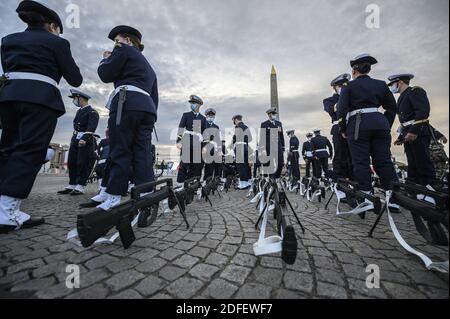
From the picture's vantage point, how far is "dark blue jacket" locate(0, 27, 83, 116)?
7.55 ft

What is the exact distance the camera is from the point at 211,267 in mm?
1486

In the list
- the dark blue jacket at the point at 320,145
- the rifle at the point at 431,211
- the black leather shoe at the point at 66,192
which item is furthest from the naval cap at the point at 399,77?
the black leather shoe at the point at 66,192

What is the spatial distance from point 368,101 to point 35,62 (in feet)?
15.2

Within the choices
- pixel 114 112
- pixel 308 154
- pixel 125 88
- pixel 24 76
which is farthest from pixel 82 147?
pixel 308 154

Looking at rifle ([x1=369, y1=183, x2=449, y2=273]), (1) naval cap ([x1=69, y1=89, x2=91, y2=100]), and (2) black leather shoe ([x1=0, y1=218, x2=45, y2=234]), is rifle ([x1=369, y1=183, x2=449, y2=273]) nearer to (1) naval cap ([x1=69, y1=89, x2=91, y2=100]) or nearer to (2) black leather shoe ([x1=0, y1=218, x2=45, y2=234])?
(2) black leather shoe ([x1=0, y1=218, x2=45, y2=234])

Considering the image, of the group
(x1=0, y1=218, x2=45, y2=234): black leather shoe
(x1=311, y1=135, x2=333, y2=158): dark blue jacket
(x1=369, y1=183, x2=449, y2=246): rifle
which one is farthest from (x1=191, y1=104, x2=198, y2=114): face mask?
(x1=311, y1=135, x2=333, y2=158): dark blue jacket

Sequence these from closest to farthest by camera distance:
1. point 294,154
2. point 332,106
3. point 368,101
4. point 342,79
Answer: point 368,101
point 342,79
point 332,106
point 294,154

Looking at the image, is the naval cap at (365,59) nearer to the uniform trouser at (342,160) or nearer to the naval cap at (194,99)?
the uniform trouser at (342,160)

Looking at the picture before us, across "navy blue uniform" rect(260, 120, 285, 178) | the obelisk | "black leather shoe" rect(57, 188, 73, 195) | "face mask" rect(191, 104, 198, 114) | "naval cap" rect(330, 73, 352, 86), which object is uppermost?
the obelisk

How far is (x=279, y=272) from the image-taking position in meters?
1.42

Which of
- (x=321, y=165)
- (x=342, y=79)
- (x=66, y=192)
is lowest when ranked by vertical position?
(x=66, y=192)

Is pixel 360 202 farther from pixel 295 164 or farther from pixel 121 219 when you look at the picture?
pixel 295 164
